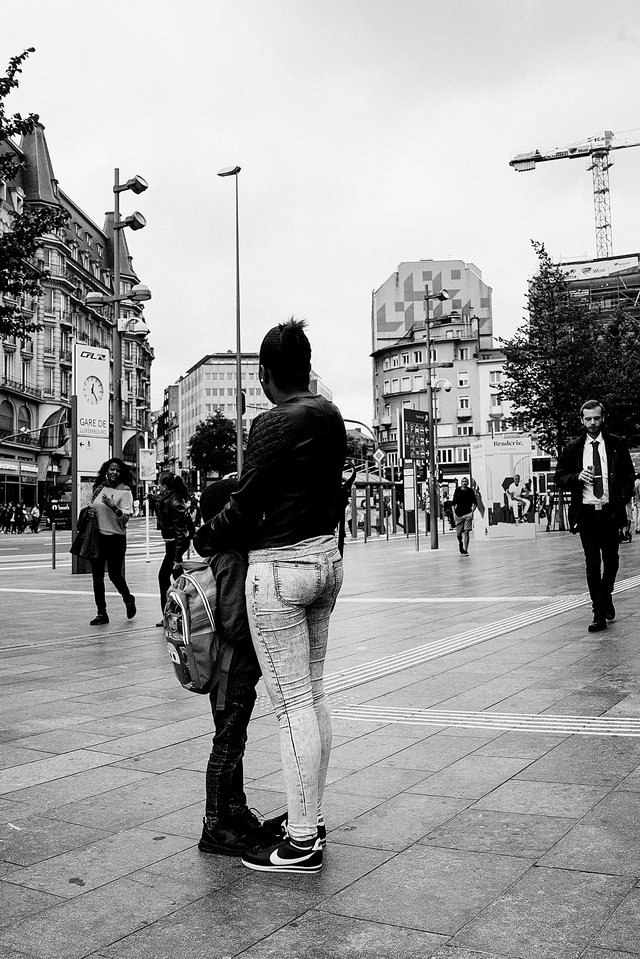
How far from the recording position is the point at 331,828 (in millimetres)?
3779

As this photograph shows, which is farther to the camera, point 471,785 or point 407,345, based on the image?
point 407,345

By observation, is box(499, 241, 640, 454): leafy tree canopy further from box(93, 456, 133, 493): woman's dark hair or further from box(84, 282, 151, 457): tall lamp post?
box(93, 456, 133, 493): woman's dark hair

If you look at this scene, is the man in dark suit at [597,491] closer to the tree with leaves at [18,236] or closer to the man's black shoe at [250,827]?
the man's black shoe at [250,827]

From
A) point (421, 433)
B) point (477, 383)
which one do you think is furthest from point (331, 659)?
point (477, 383)

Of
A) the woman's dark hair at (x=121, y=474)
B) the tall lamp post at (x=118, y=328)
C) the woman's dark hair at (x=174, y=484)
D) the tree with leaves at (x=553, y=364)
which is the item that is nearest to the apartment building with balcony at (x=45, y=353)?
the tree with leaves at (x=553, y=364)

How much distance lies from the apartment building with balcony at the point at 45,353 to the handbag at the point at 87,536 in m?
50.5

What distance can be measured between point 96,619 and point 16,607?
108 inches

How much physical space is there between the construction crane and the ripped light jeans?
130 metres

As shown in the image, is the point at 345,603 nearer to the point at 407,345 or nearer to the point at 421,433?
the point at 421,433

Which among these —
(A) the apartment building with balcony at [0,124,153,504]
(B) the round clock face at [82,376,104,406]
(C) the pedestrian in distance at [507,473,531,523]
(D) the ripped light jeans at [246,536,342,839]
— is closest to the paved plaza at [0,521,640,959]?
(D) the ripped light jeans at [246,536,342,839]

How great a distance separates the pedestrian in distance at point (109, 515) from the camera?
10.9 m

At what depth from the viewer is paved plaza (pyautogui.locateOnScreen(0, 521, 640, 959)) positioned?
9.21 feet

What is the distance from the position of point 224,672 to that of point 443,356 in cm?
9775

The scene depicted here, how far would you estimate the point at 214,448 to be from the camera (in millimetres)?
116438
